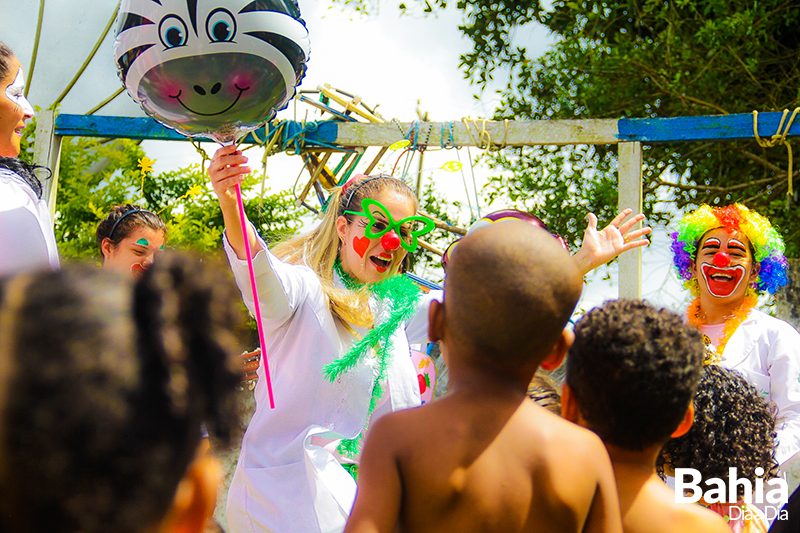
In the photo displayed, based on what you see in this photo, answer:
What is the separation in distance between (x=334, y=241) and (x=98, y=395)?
180cm

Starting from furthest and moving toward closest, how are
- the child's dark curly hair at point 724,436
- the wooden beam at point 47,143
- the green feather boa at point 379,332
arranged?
the wooden beam at point 47,143
the green feather boa at point 379,332
the child's dark curly hair at point 724,436

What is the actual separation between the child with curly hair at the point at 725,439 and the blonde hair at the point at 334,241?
103cm

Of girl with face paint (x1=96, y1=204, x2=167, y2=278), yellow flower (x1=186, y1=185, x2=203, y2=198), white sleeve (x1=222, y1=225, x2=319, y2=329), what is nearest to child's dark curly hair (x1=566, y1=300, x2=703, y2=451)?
white sleeve (x1=222, y1=225, x2=319, y2=329)

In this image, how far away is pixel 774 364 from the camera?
2789 millimetres

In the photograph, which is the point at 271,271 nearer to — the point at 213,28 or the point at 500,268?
the point at 213,28

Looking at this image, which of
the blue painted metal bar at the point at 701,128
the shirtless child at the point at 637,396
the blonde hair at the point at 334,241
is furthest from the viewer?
the blue painted metal bar at the point at 701,128

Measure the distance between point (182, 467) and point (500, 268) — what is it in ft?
2.11

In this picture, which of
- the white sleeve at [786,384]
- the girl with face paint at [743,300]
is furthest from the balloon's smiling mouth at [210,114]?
the white sleeve at [786,384]

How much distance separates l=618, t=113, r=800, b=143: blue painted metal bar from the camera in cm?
375

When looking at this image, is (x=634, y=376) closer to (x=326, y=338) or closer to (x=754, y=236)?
(x=326, y=338)

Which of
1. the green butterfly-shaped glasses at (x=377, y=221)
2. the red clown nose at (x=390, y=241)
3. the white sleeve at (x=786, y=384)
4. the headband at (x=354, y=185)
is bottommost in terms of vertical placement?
the white sleeve at (x=786, y=384)

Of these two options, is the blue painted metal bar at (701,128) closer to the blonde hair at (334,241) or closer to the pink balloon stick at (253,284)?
the blonde hair at (334,241)

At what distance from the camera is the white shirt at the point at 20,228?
6.03ft

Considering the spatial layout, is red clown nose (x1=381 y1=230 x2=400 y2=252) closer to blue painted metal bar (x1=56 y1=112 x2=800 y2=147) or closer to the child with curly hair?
the child with curly hair
